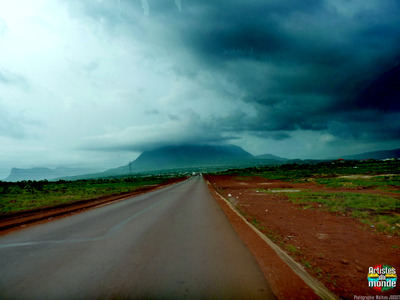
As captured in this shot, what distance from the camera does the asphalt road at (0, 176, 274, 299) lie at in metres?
3.97

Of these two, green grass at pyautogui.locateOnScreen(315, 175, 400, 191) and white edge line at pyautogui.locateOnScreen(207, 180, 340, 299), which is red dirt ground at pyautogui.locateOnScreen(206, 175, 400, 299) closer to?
white edge line at pyautogui.locateOnScreen(207, 180, 340, 299)

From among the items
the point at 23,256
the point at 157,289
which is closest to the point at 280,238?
the point at 157,289

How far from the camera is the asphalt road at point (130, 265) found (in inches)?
156

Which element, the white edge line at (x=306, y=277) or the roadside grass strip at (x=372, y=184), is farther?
the roadside grass strip at (x=372, y=184)

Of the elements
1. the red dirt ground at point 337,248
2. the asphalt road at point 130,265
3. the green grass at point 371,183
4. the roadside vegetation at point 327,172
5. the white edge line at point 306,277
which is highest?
the asphalt road at point 130,265

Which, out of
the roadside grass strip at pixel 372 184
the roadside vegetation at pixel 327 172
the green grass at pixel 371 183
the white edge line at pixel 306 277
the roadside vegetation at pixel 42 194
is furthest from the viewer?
the roadside vegetation at pixel 327 172

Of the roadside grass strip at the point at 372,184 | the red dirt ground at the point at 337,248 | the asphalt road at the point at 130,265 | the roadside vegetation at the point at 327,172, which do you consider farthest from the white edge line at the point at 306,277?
the roadside vegetation at the point at 327,172

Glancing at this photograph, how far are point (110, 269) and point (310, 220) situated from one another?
30.3 ft

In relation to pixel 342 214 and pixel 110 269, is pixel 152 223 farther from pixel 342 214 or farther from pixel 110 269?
pixel 342 214

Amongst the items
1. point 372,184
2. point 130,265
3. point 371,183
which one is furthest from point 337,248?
point 371,183

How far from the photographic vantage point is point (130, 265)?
16.8 feet

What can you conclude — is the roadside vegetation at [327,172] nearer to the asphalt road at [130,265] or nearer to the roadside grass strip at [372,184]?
the roadside grass strip at [372,184]

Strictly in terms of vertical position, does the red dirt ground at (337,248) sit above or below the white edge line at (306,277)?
below

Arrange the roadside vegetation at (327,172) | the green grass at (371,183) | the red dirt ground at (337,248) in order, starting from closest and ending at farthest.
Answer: the red dirt ground at (337,248) < the green grass at (371,183) < the roadside vegetation at (327,172)
